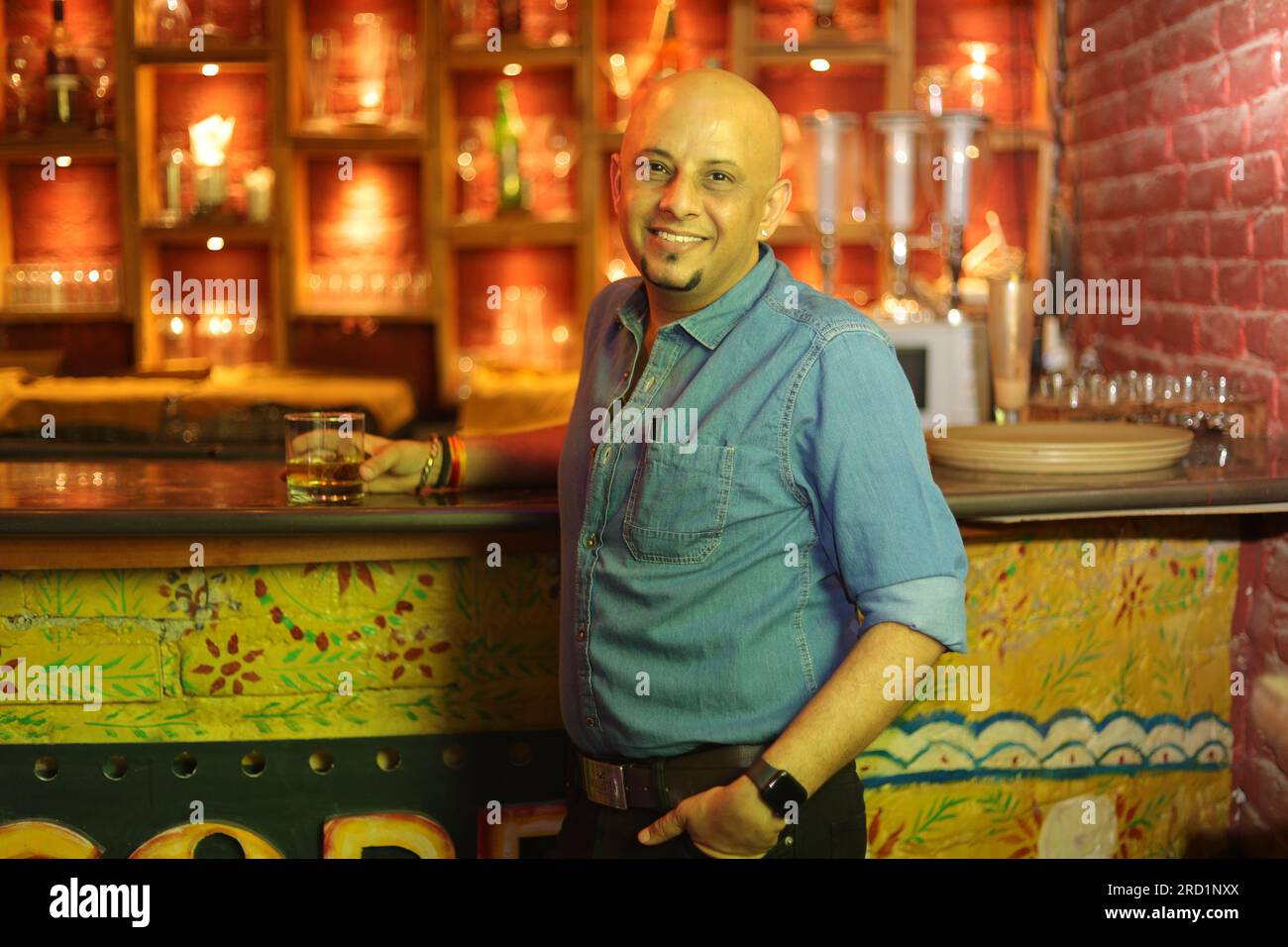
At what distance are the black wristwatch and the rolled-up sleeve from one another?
162mm

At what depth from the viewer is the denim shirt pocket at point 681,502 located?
1396mm

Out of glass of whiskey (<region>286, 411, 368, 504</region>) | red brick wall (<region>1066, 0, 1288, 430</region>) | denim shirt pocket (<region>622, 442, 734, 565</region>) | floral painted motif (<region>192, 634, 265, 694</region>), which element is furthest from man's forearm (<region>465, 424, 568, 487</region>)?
red brick wall (<region>1066, 0, 1288, 430</region>)

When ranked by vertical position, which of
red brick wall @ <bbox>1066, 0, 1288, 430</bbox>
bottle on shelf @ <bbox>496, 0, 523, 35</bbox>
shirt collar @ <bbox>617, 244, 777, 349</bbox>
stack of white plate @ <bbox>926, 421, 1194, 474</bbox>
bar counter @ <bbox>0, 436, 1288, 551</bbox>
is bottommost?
bar counter @ <bbox>0, 436, 1288, 551</bbox>

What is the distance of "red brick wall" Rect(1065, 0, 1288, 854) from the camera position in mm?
2182

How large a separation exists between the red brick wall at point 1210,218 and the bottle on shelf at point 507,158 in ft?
5.59

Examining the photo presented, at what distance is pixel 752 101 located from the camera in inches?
54.9

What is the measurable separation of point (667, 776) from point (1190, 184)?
190cm

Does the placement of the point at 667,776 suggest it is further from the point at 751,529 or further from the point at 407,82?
the point at 407,82

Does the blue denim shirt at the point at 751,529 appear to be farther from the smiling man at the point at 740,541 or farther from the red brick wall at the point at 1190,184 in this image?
the red brick wall at the point at 1190,184

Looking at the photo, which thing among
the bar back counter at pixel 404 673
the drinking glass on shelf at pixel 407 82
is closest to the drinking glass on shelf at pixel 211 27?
the drinking glass on shelf at pixel 407 82

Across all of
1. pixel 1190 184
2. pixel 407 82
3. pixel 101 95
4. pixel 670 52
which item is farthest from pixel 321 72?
pixel 1190 184

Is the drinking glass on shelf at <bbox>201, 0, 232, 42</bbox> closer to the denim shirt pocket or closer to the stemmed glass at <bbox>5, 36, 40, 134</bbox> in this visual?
the stemmed glass at <bbox>5, 36, 40, 134</bbox>

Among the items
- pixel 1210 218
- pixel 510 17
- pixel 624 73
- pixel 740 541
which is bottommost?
pixel 740 541

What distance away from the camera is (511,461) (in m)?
1.97
